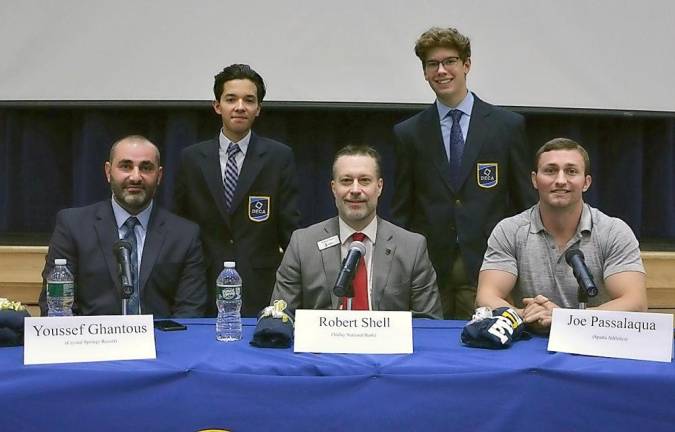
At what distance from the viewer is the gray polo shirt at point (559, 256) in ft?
8.25

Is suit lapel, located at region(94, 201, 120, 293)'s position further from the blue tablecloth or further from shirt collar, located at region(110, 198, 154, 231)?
the blue tablecloth

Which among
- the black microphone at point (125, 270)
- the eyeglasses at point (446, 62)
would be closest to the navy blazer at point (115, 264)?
the black microphone at point (125, 270)

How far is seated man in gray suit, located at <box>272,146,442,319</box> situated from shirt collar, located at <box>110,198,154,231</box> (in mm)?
570

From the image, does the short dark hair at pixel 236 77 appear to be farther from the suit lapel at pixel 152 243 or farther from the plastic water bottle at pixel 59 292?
the plastic water bottle at pixel 59 292

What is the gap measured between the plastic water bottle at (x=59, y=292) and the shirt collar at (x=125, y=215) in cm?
28

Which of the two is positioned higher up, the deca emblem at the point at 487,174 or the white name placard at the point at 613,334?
the deca emblem at the point at 487,174

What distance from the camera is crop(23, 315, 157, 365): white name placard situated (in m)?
1.93

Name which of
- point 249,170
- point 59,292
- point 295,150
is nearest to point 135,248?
point 59,292

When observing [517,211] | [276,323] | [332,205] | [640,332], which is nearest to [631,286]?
[640,332]

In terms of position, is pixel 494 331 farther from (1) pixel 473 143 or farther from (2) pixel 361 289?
(1) pixel 473 143

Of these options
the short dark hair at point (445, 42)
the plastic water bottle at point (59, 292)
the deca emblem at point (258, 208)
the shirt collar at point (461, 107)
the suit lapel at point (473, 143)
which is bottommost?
the plastic water bottle at point (59, 292)

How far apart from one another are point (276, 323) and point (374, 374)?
40cm

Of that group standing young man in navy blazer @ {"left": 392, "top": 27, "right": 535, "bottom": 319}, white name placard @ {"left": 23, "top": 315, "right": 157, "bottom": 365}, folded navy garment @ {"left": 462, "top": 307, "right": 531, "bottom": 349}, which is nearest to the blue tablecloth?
white name placard @ {"left": 23, "top": 315, "right": 157, "bottom": 365}

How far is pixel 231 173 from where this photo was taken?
327 centimetres
